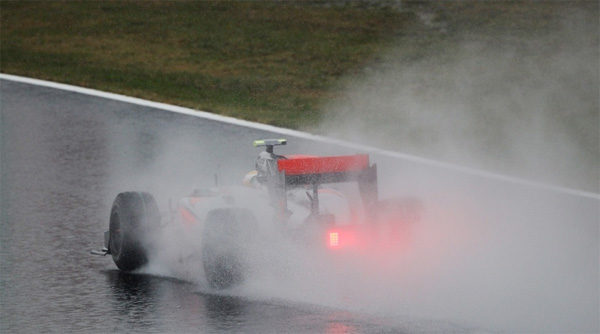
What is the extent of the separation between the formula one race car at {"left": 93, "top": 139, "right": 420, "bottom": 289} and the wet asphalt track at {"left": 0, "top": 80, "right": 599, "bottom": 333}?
0.28m

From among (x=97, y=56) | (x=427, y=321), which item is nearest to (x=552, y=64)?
(x=97, y=56)

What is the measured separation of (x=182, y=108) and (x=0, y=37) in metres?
7.76

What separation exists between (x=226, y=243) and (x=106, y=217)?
11.3ft

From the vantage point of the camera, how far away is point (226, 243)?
916cm

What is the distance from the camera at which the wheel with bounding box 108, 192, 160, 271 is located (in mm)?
10234

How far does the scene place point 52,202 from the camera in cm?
1291

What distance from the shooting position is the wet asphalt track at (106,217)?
8.42 meters

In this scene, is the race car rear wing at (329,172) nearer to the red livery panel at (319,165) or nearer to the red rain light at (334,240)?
the red livery panel at (319,165)

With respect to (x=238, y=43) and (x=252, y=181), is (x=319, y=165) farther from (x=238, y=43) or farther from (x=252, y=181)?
(x=238, y=43)

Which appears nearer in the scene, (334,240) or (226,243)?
(334,240)

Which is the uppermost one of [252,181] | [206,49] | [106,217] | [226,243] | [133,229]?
[206,49]

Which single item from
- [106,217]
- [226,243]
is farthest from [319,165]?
[106,217]

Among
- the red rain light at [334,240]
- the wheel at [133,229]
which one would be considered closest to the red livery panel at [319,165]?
the red rain light at [334,240]

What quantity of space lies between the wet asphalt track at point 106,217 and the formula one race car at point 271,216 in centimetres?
28
